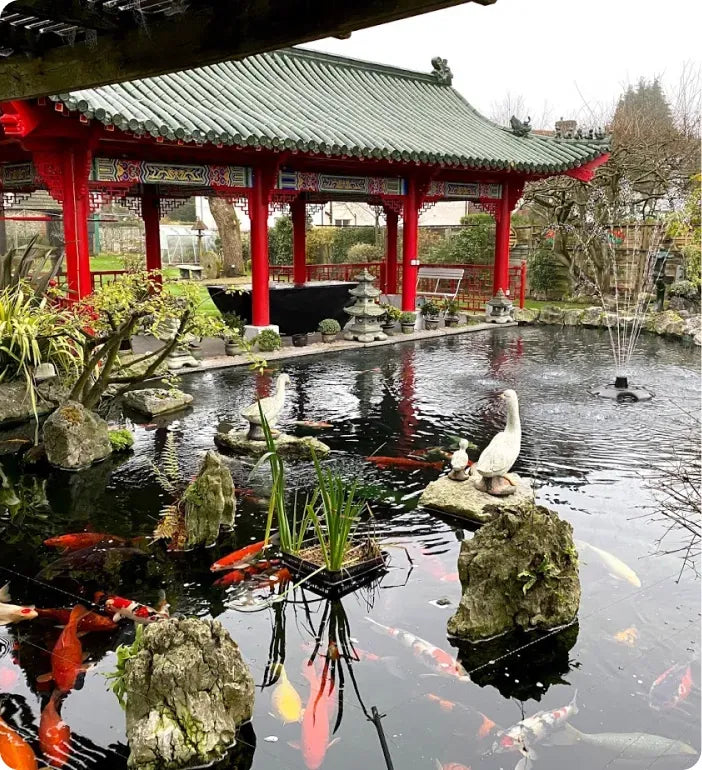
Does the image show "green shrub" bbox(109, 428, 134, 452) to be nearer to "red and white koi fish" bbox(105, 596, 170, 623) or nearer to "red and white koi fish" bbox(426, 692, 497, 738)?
"red and white koi fish" bbox(105, 596, 170, 623)

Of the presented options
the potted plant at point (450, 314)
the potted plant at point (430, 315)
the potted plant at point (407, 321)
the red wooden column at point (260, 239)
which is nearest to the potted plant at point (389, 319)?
the potted plant at point (407, 321)

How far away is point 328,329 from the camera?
13.9m

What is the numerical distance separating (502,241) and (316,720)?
15162 mm

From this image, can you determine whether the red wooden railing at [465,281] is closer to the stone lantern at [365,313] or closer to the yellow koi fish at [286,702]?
the stone lantern at [365,313]

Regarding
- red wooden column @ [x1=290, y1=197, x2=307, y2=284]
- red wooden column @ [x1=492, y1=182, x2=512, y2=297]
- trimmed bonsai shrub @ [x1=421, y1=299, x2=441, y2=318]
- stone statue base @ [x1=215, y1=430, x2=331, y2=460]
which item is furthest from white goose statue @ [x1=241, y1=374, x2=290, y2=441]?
red wooden column @ [x1=492, y1=182, x2=512, y2=297]

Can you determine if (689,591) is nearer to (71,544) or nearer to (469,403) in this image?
(71,544)

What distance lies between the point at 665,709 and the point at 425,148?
38.2 feet

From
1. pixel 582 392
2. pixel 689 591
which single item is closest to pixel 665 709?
pixel 689 591

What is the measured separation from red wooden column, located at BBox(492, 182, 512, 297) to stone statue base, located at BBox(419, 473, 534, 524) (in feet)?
39.6

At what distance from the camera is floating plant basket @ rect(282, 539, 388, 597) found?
453 cm

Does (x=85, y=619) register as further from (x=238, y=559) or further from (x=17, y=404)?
(x=17, y=404)

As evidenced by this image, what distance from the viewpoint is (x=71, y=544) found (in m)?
5.16

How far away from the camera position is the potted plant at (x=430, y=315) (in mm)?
15898

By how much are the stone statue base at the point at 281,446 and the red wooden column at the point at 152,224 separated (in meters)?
9.41
